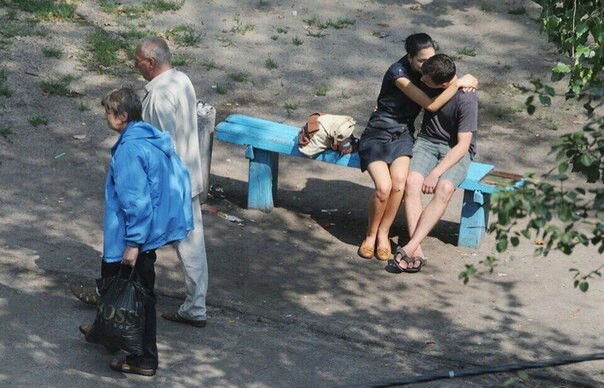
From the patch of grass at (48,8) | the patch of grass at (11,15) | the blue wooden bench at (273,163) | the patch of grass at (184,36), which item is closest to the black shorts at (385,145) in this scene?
the blue wooden bench at (273,163)

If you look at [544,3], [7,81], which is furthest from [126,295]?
[7,81]

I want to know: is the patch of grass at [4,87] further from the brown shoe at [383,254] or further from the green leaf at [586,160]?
Answer: the green leaf at [586,160]

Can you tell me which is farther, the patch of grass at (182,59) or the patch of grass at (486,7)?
the patch of grass at (486,7)

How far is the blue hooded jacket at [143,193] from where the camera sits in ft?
17.9

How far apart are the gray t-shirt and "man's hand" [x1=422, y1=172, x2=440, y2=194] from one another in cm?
35

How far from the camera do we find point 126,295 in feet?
18.3

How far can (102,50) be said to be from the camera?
1069 cm

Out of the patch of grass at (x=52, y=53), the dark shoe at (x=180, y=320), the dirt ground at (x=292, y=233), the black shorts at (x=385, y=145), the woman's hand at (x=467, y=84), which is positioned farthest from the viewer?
the patch of grass at (x=52, y=53)

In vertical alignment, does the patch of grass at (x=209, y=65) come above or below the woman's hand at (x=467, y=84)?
below

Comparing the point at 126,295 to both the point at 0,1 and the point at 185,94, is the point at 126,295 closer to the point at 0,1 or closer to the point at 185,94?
the point at 185,94

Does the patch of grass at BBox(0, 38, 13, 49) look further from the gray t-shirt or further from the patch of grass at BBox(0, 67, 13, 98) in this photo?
the gray t-shirt

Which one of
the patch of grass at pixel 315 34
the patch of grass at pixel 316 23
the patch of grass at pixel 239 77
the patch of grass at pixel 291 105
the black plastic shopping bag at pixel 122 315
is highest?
the patch of grass at pixel 316 23

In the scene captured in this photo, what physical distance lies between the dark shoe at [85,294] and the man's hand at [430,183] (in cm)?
244

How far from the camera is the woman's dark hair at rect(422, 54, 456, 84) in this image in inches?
291
